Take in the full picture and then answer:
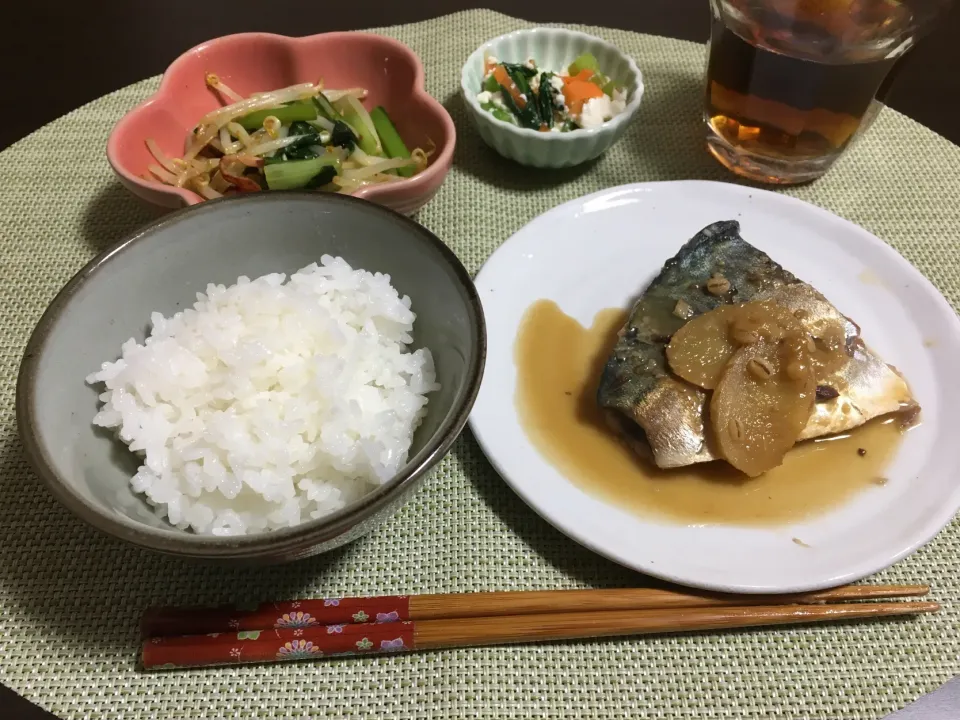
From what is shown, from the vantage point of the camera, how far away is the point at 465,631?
1476 mm

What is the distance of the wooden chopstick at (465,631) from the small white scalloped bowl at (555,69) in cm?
165

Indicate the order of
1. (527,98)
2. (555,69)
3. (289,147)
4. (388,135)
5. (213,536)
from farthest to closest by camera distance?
(555,69), (527,98), (388,135), (289,147), (213,536)

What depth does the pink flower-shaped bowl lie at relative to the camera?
2186 mm

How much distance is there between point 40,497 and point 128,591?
40 centimetres

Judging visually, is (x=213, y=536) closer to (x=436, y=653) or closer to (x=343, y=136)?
(x=436, y=653)

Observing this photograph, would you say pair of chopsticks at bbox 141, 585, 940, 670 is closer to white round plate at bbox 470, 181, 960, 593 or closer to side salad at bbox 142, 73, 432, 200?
white round plate at bbox 470, 181, 960, 593

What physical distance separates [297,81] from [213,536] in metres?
2.02

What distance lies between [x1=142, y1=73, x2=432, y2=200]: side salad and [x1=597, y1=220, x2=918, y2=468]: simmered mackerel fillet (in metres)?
1.01

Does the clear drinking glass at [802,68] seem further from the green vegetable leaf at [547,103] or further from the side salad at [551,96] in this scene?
the green vegetable leaf at [547,103]

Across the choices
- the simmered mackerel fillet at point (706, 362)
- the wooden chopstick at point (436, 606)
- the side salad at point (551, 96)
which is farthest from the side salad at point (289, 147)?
the wooden chopstick at point (436, 606)

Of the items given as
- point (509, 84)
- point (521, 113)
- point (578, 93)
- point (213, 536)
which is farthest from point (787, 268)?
point (213, 536)

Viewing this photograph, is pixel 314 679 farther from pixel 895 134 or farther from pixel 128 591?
pixel 895 134

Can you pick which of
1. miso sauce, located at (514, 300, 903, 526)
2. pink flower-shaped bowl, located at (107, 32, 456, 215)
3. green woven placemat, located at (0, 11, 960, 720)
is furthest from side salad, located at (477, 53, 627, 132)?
green woven placemat, located at (0, 11, 960, 720)

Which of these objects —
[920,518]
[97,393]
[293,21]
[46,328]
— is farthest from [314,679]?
[293,21]
